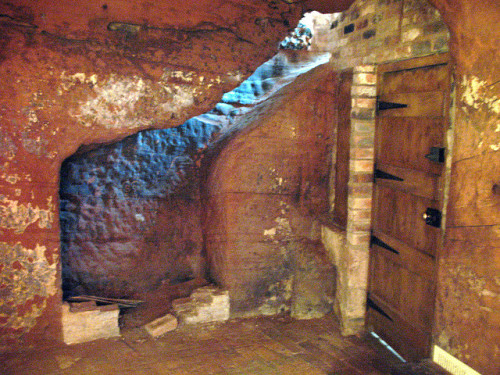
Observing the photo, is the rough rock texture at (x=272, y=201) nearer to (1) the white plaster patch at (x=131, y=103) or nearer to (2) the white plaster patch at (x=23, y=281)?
(1) the white plaster patch at (x=131, y=103)

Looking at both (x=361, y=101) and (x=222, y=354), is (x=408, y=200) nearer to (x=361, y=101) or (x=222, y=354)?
(x=361, y=101)

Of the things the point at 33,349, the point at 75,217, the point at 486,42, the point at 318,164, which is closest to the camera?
the point at 486,42

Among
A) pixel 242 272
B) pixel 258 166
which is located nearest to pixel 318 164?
pixel 258 166

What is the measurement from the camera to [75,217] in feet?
13.9

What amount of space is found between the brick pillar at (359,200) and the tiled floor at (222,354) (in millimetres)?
311

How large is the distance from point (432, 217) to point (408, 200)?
0.40 meters

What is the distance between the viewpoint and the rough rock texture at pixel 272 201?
4.36m

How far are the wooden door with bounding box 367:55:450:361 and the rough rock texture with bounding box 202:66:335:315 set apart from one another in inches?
26.3

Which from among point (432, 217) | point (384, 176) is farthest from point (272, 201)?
point (432, 217)

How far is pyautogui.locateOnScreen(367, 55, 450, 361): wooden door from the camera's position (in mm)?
3277

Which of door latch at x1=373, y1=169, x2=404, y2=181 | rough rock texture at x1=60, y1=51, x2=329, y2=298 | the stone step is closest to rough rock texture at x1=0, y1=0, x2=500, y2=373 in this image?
rough rock texture at x1=60, y1=51, x2=329, y2=298

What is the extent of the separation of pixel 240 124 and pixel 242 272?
1600 millimetres

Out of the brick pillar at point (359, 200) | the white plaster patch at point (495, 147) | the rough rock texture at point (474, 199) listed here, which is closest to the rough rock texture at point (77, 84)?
the brick pillar at point (359, 200)

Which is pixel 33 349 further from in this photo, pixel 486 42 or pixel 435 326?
pixel 486 42
